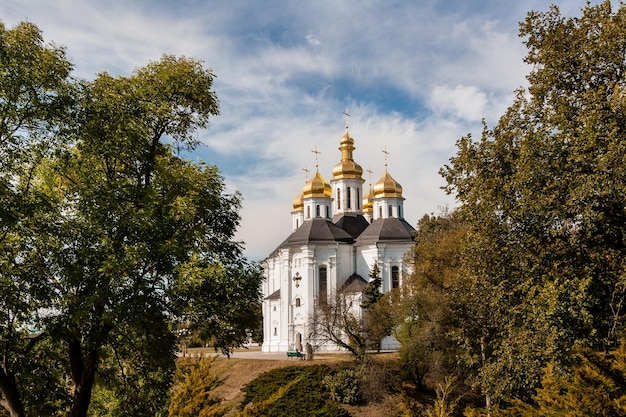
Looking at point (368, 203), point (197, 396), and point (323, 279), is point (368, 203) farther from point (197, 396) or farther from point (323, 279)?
point (197, 396)

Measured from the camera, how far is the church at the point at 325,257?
43812mm

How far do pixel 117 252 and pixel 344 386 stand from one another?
22488 mm

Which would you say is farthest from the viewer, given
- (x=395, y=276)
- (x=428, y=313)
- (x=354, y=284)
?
(x=395, y=276)

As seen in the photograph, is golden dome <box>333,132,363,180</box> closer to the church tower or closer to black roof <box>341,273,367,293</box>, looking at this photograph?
the church tower

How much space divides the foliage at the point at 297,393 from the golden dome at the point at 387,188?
738 inches

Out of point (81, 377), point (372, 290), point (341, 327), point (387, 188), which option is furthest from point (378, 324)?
point (81, 377)

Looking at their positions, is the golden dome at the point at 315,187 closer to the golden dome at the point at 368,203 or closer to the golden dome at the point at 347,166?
the golden dome at the point at 347,166

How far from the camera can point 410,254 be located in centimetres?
3178

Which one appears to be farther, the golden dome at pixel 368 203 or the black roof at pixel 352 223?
the golden dome at pixel 368 203

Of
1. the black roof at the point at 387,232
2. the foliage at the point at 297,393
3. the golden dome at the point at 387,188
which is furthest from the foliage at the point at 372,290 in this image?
the foliage at the point at 297,393

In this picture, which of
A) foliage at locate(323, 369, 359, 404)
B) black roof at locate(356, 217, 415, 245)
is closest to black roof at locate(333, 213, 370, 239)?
black roof at locate(356, 217, 415, 245)

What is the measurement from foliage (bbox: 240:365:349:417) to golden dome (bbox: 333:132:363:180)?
74.9 feet

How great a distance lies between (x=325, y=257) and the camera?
146ft

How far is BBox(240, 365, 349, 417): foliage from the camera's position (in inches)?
1104
